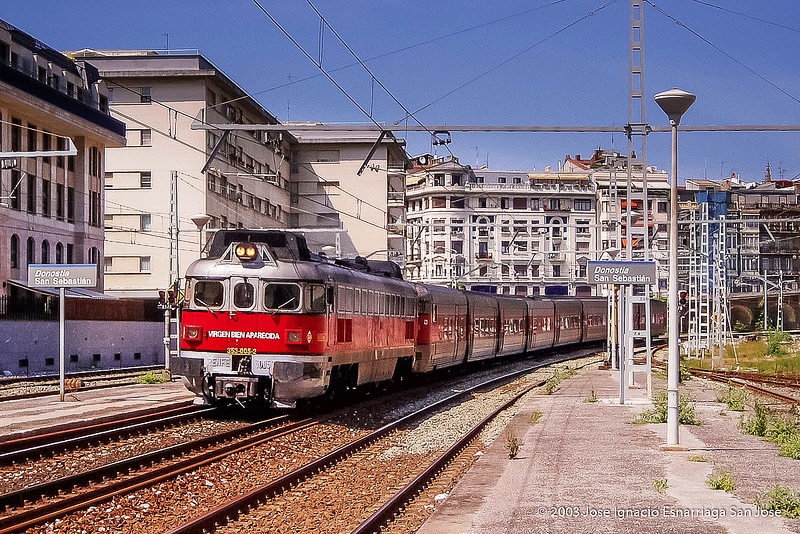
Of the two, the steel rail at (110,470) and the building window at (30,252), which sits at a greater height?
the building window at (30,252)

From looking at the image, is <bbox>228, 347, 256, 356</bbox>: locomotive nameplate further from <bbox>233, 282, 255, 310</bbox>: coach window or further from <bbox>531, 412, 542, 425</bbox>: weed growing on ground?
<bbox>531, 412, 542, 425</bbox>: weed growing on ground

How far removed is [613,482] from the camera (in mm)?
12805

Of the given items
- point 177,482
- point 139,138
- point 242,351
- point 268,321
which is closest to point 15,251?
point 139,138

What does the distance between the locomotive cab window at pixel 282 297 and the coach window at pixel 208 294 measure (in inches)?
36.0

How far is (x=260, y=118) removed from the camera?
72562mm

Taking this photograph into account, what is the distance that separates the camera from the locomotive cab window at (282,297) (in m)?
20.5

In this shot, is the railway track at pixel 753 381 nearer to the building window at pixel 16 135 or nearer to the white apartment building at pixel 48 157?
the white apartment building at pixel 48 157

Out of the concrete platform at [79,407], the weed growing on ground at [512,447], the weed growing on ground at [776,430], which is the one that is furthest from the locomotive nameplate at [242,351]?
the weed growing on ground at [776,430]

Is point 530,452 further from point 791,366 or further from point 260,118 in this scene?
point 260,118

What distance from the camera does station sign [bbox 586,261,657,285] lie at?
2269 cm

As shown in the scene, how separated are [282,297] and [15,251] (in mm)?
26825

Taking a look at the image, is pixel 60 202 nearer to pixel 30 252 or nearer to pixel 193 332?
pixel 30 252

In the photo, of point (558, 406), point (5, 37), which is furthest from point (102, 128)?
point (558, 406)

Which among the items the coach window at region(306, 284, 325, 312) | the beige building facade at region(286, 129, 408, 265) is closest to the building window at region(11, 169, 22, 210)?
the coach window at region(306, 284, 325, 312)
